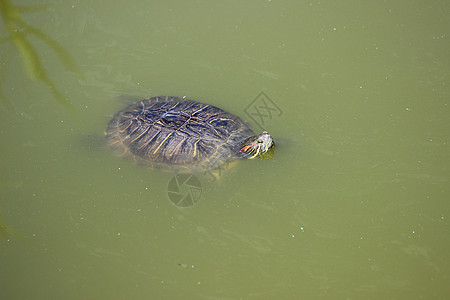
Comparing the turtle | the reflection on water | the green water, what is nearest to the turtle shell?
the turtle

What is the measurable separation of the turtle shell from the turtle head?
0.24 feet

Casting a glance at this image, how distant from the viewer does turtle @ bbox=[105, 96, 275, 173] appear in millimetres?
3408

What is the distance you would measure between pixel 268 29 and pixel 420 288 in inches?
126

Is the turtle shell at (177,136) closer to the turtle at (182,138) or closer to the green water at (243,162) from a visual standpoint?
the turtle at (182,138)

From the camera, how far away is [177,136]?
3.42 meters

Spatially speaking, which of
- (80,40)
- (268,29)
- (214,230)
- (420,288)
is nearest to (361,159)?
(420,288)

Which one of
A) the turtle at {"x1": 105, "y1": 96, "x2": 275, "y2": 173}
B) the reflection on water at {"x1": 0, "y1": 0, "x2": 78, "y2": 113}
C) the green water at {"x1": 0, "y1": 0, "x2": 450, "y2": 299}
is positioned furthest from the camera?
the reflection on water at {"x1": 0, "y1": 0, "x2": 78, "y2": 113}

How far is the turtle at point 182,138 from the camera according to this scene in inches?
134

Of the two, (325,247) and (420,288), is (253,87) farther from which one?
(420,288)

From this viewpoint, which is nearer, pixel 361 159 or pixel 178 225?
pixel 178 225

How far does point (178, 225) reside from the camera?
3.14m

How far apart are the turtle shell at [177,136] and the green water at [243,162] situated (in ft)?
0.44

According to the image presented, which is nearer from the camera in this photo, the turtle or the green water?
the green water

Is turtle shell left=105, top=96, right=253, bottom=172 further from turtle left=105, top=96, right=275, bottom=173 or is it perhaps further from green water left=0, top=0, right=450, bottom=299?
green water left=0, top=0, right=450, bottom=299
